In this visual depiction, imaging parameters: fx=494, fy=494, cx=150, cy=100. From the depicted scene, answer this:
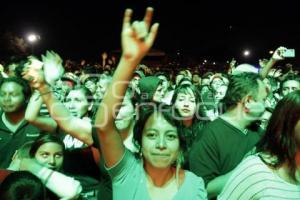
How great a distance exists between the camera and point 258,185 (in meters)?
2.72

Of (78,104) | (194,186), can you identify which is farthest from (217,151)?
(78,104)

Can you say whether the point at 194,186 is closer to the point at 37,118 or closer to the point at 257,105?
the point at 257,105

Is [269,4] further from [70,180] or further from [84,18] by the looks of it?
[70,180]

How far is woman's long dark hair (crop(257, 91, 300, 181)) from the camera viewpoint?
9.02ft

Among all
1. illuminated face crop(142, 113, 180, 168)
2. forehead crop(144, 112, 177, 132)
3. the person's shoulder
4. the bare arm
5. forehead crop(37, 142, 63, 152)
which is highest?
forehead crop(144, 112, 177, 132)

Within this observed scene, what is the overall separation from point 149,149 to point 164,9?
192 ft

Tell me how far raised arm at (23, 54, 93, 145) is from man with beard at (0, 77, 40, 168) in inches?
45.1

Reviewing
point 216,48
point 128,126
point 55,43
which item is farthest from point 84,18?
point 128,126

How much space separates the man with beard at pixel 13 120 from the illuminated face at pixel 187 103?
169 cm

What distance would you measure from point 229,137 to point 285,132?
1213 mm

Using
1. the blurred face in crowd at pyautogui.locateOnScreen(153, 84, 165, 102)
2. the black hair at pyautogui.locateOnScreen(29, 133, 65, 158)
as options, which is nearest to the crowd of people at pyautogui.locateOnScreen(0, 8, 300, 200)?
the black hair at pyautogui.locateOnScreen(29, 133, 65, 158)

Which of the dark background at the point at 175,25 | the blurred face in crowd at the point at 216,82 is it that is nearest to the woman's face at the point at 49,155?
the blurred face in crowd at the point at 216,82

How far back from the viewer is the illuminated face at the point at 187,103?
5.69m

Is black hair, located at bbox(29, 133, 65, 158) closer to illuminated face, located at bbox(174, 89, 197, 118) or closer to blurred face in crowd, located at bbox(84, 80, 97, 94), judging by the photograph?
illuminated face, located at bbox(174, 89, 197, 118)
